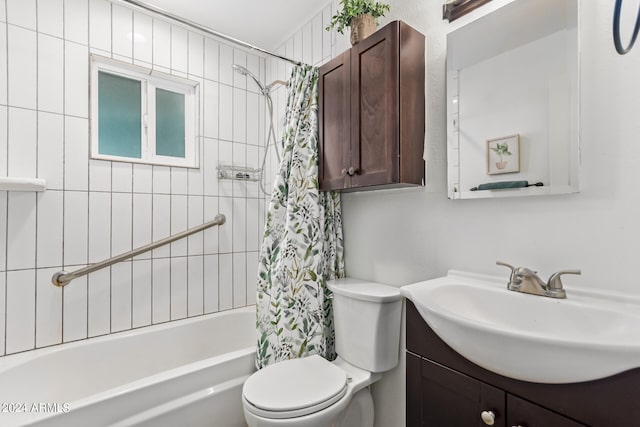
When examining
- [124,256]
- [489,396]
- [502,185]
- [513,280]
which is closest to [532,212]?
[502,185]

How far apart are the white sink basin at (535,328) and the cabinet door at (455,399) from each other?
107 millimetres

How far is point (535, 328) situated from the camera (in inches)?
34.8

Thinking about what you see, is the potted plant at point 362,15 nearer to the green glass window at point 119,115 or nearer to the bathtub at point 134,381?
the green glass window at point 119,115

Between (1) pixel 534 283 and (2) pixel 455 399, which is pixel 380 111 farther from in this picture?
(2) pixel 455 399

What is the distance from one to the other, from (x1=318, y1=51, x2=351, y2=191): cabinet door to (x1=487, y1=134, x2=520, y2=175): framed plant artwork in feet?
1.90

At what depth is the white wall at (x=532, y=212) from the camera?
0.84 meters

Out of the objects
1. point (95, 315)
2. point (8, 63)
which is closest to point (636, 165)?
point (95, 315)

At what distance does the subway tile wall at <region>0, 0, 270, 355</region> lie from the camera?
156 cm

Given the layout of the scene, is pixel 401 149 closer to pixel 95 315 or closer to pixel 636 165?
pixel 636 165

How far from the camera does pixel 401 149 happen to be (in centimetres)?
121

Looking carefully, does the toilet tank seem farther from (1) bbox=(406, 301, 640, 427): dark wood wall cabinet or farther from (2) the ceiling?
(2) the ceiling

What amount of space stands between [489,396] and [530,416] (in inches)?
3.7

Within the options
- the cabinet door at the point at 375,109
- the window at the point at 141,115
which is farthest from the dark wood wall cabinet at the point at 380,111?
the window at the point at 141,115

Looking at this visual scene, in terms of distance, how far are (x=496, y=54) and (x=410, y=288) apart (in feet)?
2.94
